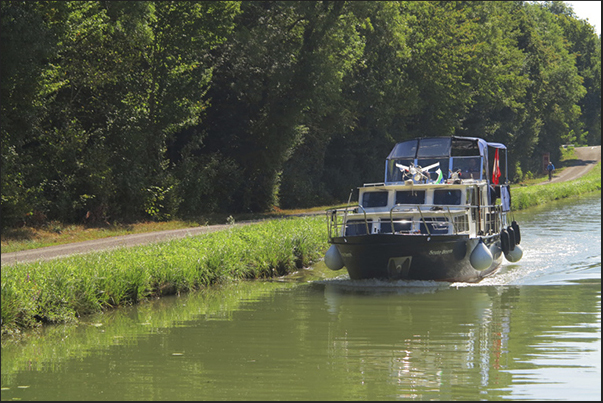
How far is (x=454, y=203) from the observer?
25.0 meters

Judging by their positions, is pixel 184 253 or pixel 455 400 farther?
pixel 184 253

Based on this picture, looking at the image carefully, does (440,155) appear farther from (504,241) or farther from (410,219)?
(410,219)

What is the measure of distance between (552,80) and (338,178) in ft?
159

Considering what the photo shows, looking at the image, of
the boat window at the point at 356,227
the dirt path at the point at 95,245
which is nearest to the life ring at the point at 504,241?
the boat window at the point at 356,227

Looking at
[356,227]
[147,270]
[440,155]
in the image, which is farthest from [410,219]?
[147,270]

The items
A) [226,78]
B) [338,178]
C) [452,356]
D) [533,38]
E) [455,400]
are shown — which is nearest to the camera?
[455,400]

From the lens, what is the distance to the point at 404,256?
22547 millimetres

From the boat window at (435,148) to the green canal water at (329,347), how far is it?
6.61 m

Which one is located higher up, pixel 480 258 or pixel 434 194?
pixel 434 194

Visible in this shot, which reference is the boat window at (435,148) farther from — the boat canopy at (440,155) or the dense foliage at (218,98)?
the dense foliage at (218,98)

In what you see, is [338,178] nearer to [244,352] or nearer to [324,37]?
[324,37]

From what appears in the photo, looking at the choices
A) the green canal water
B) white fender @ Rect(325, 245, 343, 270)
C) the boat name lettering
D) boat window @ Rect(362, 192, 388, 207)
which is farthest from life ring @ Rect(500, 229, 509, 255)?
white fender @ Rect(325, 245, 343, 270)

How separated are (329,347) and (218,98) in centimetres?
2887

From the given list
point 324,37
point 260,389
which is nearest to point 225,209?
point 324,37
